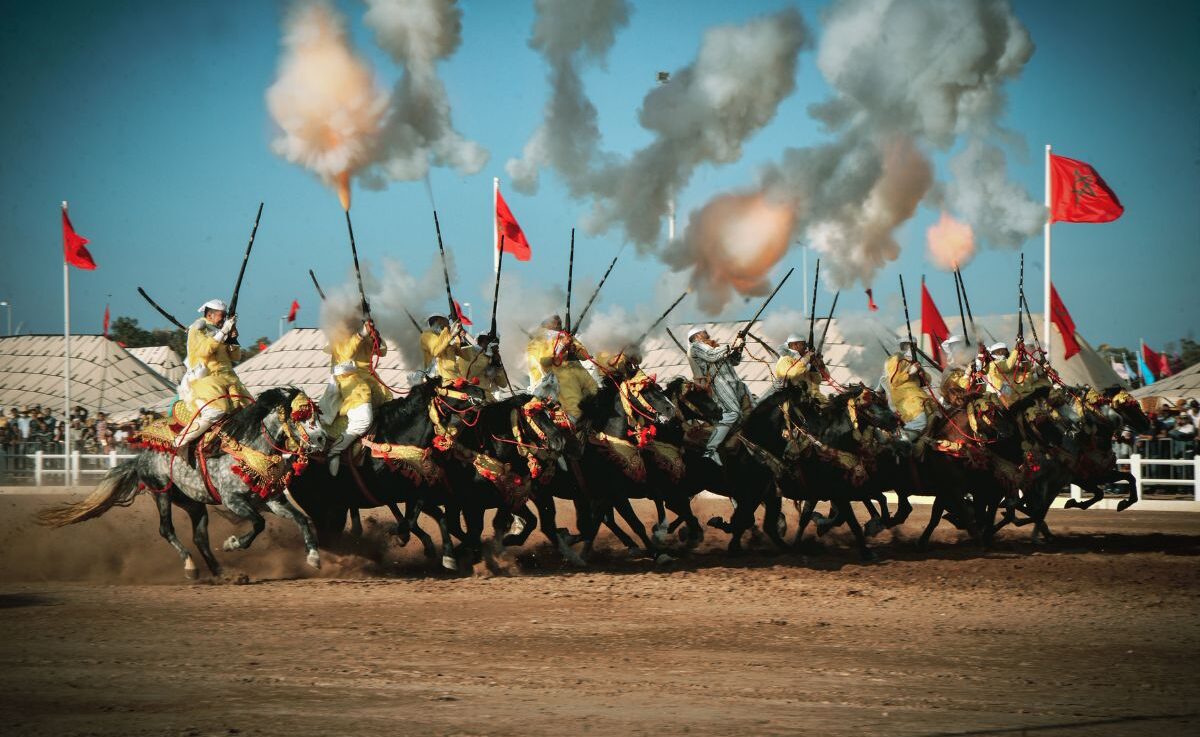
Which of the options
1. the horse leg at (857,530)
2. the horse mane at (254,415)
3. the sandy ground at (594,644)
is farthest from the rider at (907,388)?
the horse mane at (254,415)

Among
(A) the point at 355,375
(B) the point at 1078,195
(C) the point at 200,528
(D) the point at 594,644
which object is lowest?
(D) the point at 594,644

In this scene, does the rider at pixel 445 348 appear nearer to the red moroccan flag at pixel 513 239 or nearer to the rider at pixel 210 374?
the rider at pixel 210 374

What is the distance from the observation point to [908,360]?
17578mm

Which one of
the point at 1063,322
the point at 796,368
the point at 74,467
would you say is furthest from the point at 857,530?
the point at 74,467

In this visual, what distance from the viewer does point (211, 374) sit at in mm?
13625

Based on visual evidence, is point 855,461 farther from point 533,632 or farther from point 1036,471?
point 533,632

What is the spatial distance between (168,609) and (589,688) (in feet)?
16.6

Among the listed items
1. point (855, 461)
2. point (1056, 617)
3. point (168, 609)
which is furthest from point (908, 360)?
point (168, 609)

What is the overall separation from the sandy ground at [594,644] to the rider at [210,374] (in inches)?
71.0

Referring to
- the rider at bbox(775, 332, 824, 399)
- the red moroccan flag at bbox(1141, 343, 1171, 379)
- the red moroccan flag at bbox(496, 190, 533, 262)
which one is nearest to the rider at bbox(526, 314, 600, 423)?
the rider at bbox(775, 332, 824, 399)

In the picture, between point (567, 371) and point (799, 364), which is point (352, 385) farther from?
point (799, 364)

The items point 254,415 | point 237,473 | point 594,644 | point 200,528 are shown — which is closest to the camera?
point 594,644

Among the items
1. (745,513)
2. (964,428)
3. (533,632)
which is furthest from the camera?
(964,428)

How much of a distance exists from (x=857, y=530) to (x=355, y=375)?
6496 millimetres
